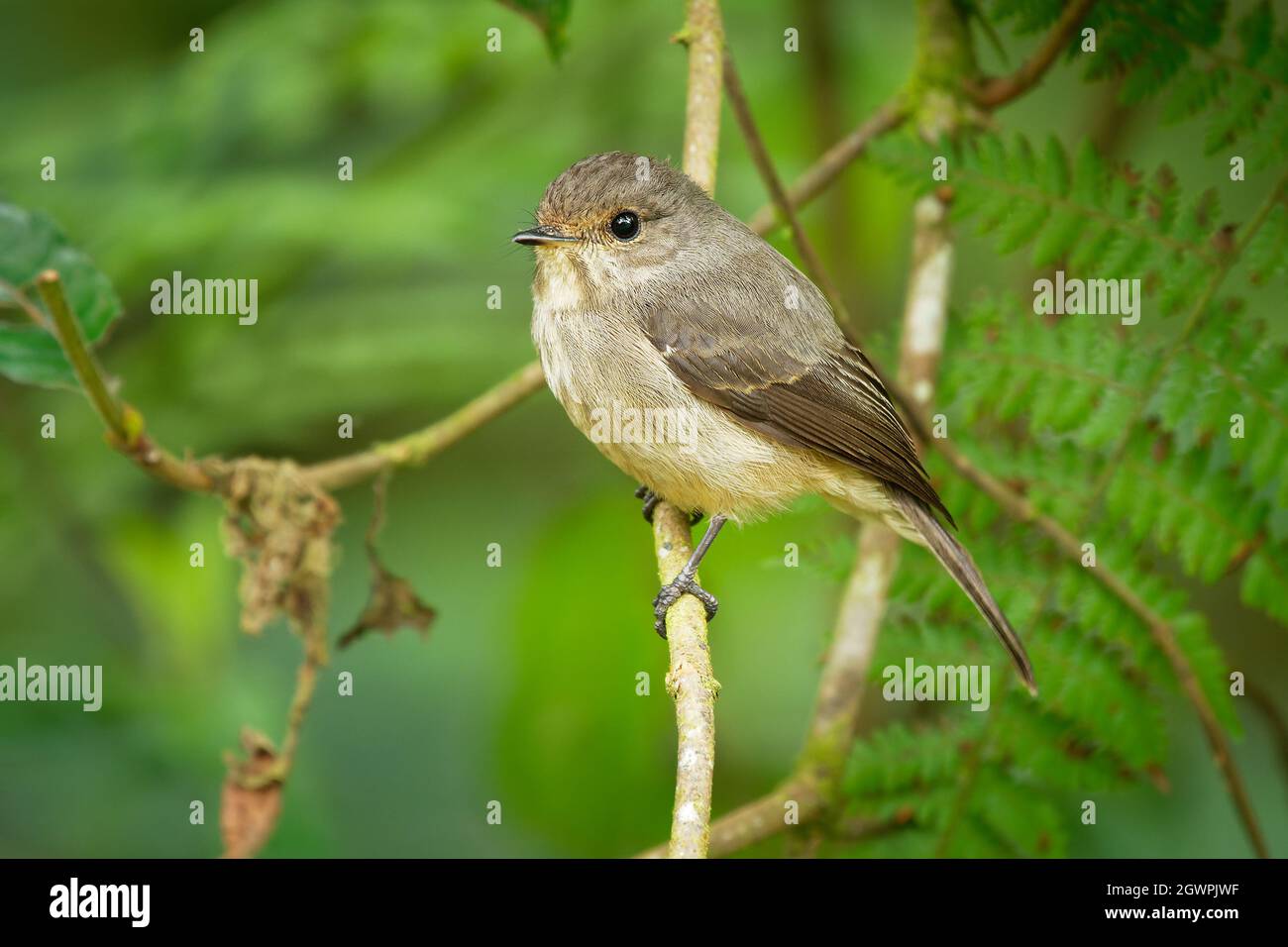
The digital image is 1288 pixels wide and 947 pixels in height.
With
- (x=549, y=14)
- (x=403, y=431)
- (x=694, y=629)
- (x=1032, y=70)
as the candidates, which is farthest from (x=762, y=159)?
(x=403, y=431)

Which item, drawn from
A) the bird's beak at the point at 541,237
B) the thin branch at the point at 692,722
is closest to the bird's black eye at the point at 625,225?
the bird's beak at the point at 541,237

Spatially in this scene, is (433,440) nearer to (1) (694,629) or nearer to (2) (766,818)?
(1) (694,629)

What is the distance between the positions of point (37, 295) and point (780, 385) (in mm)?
1697

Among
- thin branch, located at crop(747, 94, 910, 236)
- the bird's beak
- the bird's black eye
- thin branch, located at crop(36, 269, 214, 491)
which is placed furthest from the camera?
thin branch, located at crop(747, 94, 910, 236)

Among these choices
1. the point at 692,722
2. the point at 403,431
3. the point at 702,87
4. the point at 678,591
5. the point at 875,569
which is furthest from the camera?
the point at 403,431

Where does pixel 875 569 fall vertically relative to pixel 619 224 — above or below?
below

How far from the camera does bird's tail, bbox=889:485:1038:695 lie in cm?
299

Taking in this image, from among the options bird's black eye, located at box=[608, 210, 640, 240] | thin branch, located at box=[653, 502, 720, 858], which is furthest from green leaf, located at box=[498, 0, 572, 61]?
thin branch, located at box=[653, 502, 720, 858]

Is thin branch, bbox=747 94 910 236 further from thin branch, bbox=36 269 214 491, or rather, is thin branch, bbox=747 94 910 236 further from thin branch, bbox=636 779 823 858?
thin branch, bbox=36 269 214 491

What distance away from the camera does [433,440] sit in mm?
3162

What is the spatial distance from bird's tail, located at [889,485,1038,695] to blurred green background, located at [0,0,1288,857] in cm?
24
